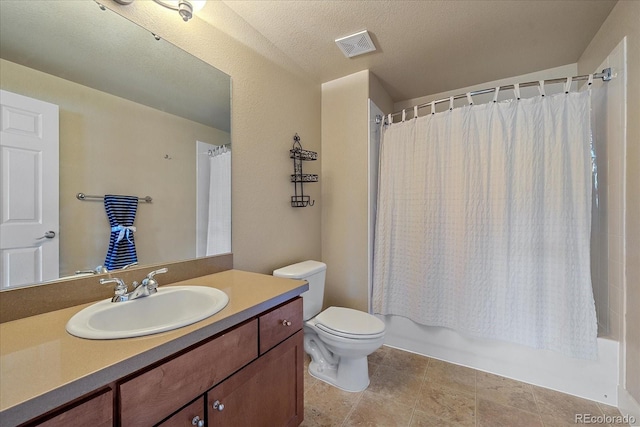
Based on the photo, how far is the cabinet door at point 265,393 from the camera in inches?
34.0

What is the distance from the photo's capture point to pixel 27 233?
883 millimetres

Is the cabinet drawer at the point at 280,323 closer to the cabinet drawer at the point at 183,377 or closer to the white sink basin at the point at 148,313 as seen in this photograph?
the cabinet drawer at the point at 183,377

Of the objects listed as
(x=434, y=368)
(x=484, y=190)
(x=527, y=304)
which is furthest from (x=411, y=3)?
(x=434, y=368)

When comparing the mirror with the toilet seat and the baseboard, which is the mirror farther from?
the baseboard

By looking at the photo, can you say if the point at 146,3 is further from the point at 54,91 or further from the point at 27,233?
the point at 27,233

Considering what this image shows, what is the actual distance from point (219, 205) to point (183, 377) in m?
0.93

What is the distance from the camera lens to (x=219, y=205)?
4.95 feet

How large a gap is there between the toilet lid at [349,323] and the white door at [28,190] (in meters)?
1.30

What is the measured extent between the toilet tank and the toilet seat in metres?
0.10

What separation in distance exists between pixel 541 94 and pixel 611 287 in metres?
1.24

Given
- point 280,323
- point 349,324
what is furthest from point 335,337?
point 280,323

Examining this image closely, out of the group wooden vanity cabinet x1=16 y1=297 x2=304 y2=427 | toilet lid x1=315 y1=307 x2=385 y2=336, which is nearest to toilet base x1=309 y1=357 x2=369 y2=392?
toilet lid x1=315 y1=307 x2=385 y2=336

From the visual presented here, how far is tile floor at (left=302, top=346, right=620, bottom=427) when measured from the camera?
56.6 inches

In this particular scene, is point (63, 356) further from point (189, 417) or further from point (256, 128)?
point (256, 128)
